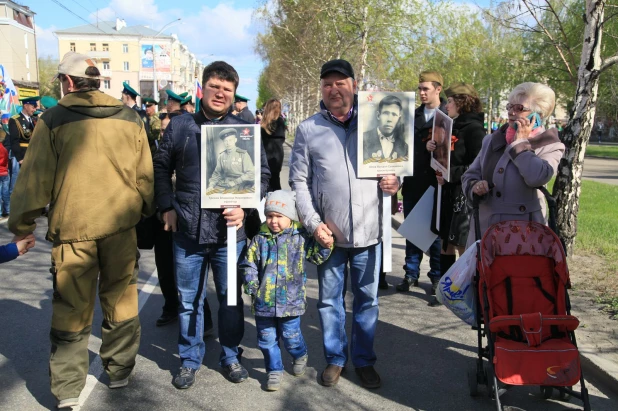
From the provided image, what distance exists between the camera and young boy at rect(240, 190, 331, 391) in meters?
3.71

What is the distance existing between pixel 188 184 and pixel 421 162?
3015mm

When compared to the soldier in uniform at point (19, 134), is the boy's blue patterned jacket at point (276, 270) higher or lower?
lower

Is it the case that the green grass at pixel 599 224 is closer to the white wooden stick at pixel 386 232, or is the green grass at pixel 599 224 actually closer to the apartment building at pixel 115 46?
the white wooden stick at pixel 386 232

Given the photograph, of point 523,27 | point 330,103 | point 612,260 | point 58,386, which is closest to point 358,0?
point 523,27

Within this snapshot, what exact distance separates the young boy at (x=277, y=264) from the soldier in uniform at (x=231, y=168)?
210mm

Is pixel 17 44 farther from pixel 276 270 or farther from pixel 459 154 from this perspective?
pixel 276 270

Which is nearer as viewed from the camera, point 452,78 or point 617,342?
point 617,342

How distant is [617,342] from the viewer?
4461 millimetres

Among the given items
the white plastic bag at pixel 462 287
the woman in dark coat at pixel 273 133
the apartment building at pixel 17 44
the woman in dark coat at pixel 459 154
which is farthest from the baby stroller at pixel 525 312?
the apartment building at pixel 17 44

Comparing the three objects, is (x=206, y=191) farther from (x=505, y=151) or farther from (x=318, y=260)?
(x=505, y=151)

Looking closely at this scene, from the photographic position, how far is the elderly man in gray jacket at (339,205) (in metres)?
3.73

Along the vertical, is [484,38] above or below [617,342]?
above

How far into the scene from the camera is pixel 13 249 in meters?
3.30

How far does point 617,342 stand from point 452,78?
110 ft
